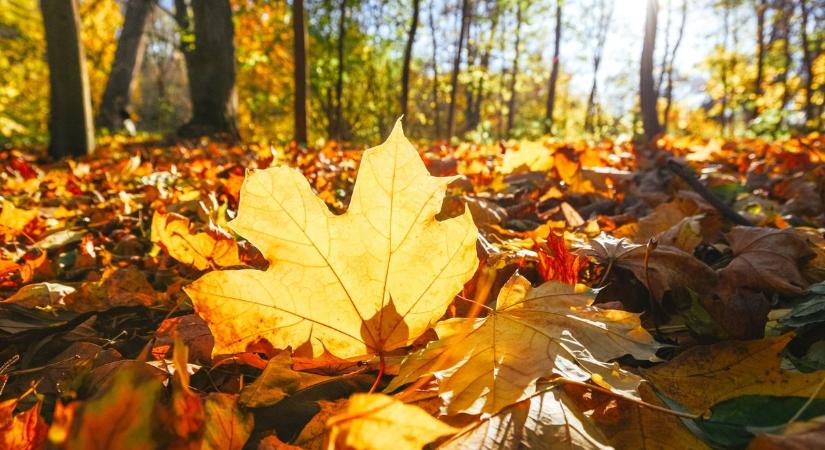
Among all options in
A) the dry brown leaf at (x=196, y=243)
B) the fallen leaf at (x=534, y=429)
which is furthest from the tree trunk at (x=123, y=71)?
the fallen leaf at (x=534, y=429)

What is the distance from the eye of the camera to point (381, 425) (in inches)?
16.7

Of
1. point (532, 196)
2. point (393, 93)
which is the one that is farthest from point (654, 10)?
point (393, 93)

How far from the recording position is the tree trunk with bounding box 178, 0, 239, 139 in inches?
317

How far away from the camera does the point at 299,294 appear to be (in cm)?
70

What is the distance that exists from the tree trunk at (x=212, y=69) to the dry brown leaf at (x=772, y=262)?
26.5 feet

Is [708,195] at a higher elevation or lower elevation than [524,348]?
higher

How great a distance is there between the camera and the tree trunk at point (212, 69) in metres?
8.05

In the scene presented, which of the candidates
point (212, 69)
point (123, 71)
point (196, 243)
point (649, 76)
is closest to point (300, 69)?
point (212, 69)

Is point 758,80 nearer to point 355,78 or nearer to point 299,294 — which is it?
point 355,78

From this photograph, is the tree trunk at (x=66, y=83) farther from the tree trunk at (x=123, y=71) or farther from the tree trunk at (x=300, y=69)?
the tree trunk at (x=123, y=71)

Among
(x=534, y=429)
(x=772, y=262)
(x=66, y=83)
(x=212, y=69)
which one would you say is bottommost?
(x=534, y=429)

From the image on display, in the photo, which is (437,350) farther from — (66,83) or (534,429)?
(66,83)

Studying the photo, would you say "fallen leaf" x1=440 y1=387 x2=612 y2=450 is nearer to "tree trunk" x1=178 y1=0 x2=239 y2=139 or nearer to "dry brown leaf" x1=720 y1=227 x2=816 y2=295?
"dry brown leaf" x1=720 y1=227 x2=816 y2=295

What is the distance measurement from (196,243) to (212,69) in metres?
8.03
